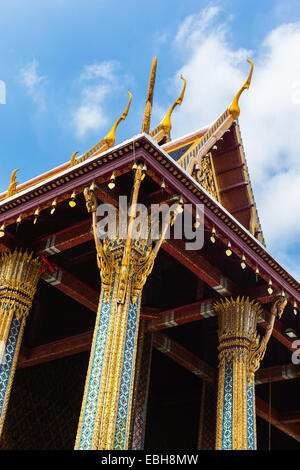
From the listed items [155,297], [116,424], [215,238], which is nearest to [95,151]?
[155,297]

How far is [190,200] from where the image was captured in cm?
710

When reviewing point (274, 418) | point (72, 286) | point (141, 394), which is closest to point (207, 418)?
point (141, 394)

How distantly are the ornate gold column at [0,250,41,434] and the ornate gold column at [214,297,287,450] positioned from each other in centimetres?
272

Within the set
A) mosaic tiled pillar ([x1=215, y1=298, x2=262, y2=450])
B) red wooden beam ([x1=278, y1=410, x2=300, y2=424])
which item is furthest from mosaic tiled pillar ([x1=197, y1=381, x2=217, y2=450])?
mosaic tiled pillar ([x1=215, y1=298, x2=262, y2=450])

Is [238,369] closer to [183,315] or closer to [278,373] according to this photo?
[183,315]

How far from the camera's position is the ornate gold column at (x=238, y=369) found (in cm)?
775

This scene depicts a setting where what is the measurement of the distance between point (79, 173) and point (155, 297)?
337 cm

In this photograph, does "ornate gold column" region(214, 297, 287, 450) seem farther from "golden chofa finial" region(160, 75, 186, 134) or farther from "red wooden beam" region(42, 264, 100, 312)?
"golden chofa finial" region(160, 75, 186, 134)

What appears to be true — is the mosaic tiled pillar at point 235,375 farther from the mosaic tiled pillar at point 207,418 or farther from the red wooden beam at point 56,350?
the mosaic tiled pillar at point 207,418

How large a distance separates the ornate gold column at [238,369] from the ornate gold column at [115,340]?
6.69ft

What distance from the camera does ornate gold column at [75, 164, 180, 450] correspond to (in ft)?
19.2

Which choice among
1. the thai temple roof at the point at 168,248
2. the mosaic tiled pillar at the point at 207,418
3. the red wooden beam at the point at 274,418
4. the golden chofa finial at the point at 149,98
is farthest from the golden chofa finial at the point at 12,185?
the red wooden beam at the point at 274,418
